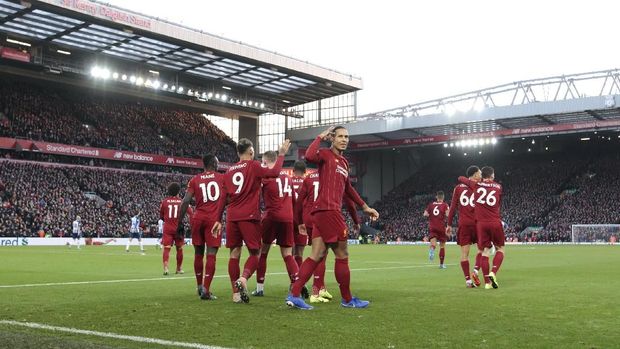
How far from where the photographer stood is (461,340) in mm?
6133

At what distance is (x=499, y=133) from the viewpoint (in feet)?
191

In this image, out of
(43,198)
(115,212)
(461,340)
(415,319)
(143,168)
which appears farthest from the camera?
(143,168)

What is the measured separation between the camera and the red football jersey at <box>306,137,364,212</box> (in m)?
8.48

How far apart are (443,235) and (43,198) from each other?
34848 millimetres

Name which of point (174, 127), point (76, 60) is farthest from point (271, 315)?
point (174, 127)

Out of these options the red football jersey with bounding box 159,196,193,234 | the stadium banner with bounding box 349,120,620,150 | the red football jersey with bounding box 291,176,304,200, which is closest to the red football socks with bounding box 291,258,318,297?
the red football jersey with bounding box 291,176,304,200

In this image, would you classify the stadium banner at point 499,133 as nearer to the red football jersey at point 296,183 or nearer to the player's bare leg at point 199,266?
the red football jersey at point 296,183

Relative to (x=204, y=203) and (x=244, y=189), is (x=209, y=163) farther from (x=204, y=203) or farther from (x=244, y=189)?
(x=244, y=189)

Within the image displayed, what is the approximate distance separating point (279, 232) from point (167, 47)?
40198 millimetres

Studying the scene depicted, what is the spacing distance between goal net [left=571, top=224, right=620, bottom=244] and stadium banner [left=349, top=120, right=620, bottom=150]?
8.75 m

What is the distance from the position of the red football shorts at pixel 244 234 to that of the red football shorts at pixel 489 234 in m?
4.72

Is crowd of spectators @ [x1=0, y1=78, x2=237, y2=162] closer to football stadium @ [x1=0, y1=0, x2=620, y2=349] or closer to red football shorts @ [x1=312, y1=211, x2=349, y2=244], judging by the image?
football stadium @ [x1=0, y1=0, x2=620, y2=349]

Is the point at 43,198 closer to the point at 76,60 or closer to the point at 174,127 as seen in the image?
the point at 76,60

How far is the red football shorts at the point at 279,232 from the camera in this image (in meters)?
10.2
